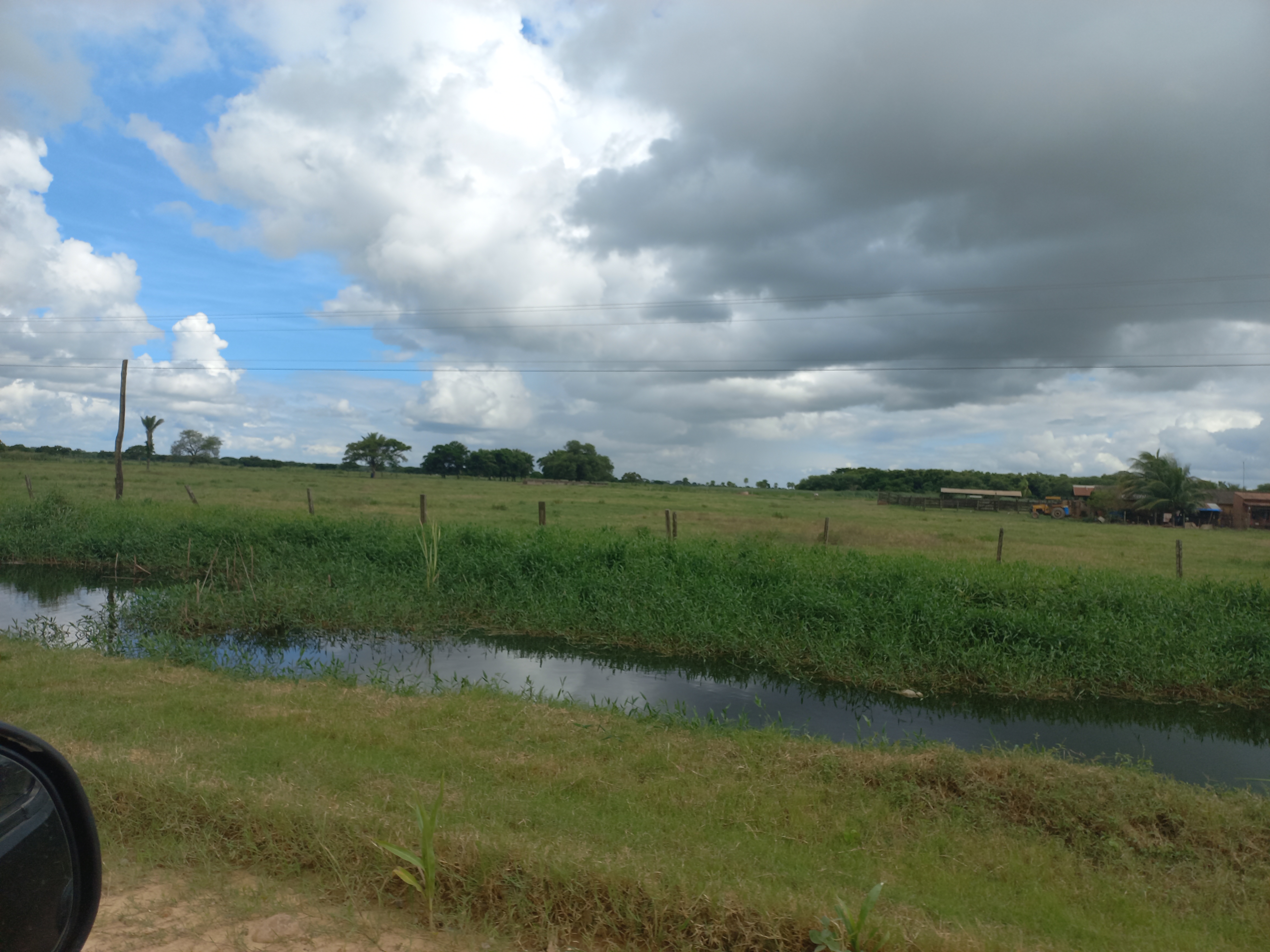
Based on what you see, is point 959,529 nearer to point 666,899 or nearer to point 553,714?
point 553,714

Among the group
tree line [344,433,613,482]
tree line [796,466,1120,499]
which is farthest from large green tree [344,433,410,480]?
tree line [796,466,1120,499]

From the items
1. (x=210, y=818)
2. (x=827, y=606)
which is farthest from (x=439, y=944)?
(x=827, y=606)

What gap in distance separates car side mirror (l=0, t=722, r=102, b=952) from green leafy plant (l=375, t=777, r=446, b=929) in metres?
1.69

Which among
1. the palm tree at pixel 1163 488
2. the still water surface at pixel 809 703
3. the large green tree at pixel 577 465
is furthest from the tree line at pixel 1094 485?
the still water surface at pixel 809 703

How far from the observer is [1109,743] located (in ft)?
30.4

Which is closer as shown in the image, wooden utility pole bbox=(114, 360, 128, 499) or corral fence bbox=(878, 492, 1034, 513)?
wooden utility pole bbox=(114, 360, 128, 499)

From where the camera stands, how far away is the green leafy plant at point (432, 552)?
50.5ft

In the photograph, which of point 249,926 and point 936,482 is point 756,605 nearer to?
point 249,926

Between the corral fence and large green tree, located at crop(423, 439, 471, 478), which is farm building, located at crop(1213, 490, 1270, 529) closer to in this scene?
the corral fence

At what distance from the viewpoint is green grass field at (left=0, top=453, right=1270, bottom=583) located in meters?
24.5

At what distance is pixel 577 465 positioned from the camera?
109m

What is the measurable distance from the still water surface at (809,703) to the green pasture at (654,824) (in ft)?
5.31

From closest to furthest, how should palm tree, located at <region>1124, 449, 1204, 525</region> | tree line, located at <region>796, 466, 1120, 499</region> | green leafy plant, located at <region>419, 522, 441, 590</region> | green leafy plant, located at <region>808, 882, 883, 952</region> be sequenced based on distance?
green leafy plant, located at <region>808, 882, 883, 952</region>, green leafy plant, located at <region>419, 522, 441, 590</region>, palm tree, located at <region>1124, 449, 1204, 525</region>, tree line, located at <region>796, 466, 1120, 499</region>

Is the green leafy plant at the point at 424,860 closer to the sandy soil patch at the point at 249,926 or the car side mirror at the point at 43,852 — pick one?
the sandy soil patch at the point at 249,926
